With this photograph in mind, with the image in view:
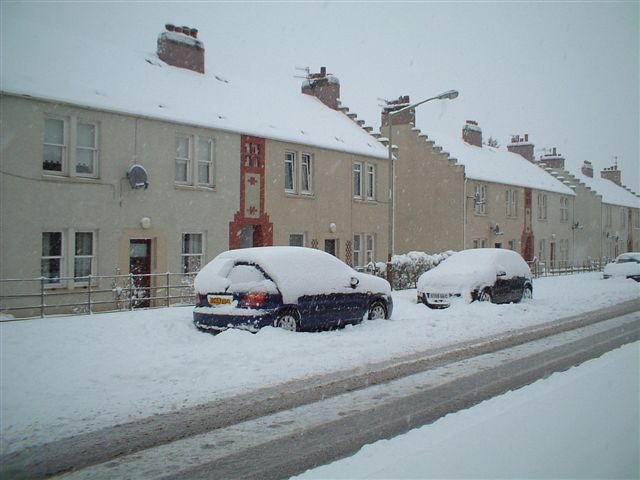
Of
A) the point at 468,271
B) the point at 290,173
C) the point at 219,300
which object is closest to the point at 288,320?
the point at 219,300

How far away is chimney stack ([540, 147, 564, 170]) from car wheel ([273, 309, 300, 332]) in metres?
47.0

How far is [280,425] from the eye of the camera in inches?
268

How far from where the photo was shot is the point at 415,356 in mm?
10852

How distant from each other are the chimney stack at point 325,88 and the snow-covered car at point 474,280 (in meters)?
15.3

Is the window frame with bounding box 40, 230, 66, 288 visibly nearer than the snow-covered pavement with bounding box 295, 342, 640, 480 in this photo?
No

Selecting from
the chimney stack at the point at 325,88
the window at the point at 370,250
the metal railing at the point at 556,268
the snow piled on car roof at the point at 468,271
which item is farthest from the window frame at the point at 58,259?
the metal railing at the point at 556,268

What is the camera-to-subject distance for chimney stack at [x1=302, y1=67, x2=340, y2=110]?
103 feet

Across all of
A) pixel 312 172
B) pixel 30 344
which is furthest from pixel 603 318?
pixel 30 344

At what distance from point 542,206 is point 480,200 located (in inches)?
416

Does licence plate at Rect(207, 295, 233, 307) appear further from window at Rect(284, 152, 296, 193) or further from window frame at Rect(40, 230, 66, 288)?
window at Rect(284, 152, 296, 193)

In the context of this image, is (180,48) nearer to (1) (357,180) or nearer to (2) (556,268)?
(1) (357,180)

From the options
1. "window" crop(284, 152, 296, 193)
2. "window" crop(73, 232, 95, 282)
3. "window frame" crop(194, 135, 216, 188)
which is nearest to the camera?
"window" crop(73, 232, 95, 282)

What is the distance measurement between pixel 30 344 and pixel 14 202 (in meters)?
6.85

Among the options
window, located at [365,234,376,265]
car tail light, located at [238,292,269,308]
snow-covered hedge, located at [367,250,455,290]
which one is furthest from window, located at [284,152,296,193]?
car tail light, located at [238,292,269,308]
